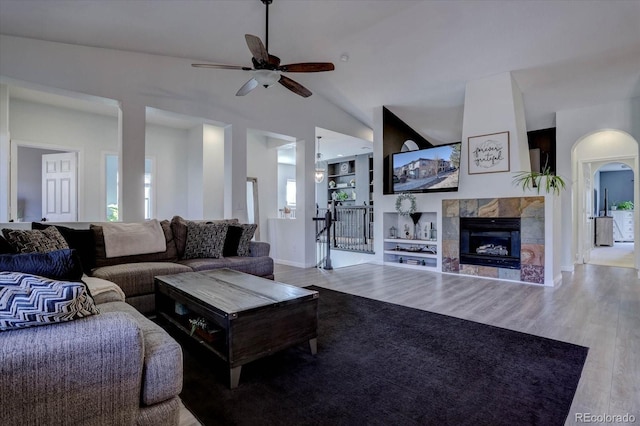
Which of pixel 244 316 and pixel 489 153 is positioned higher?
pixel 489 153

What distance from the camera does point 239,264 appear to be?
390cm

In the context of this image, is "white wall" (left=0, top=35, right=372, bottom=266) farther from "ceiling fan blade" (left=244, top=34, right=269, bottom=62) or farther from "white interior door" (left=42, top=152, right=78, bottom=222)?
"white interior door" (left=42, top=152, right=78, bottom=222)

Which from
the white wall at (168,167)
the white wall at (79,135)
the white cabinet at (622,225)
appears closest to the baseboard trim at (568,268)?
the white cabinet at (622,225)

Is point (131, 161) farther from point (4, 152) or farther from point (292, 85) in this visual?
point (292, 85)

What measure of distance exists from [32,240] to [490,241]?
5848 mm

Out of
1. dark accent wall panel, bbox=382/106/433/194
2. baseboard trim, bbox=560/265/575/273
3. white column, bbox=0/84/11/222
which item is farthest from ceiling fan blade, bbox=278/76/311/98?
baseboard trim, bbox=560/265/575/273

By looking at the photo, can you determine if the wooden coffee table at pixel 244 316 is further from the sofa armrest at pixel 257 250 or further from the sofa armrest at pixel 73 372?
the sofa armrest at pixel 257 250

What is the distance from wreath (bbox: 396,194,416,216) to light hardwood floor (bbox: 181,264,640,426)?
3.59 ft

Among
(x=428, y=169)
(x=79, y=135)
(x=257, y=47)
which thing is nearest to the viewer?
(x=257, y=47)

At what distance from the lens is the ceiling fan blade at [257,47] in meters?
2.80

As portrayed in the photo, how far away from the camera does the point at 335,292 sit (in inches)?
163

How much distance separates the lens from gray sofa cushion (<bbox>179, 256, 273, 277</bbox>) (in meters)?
3.66

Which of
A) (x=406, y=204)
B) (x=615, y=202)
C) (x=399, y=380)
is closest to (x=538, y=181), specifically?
(x=406, y=204)

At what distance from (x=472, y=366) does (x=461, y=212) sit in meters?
3.65
